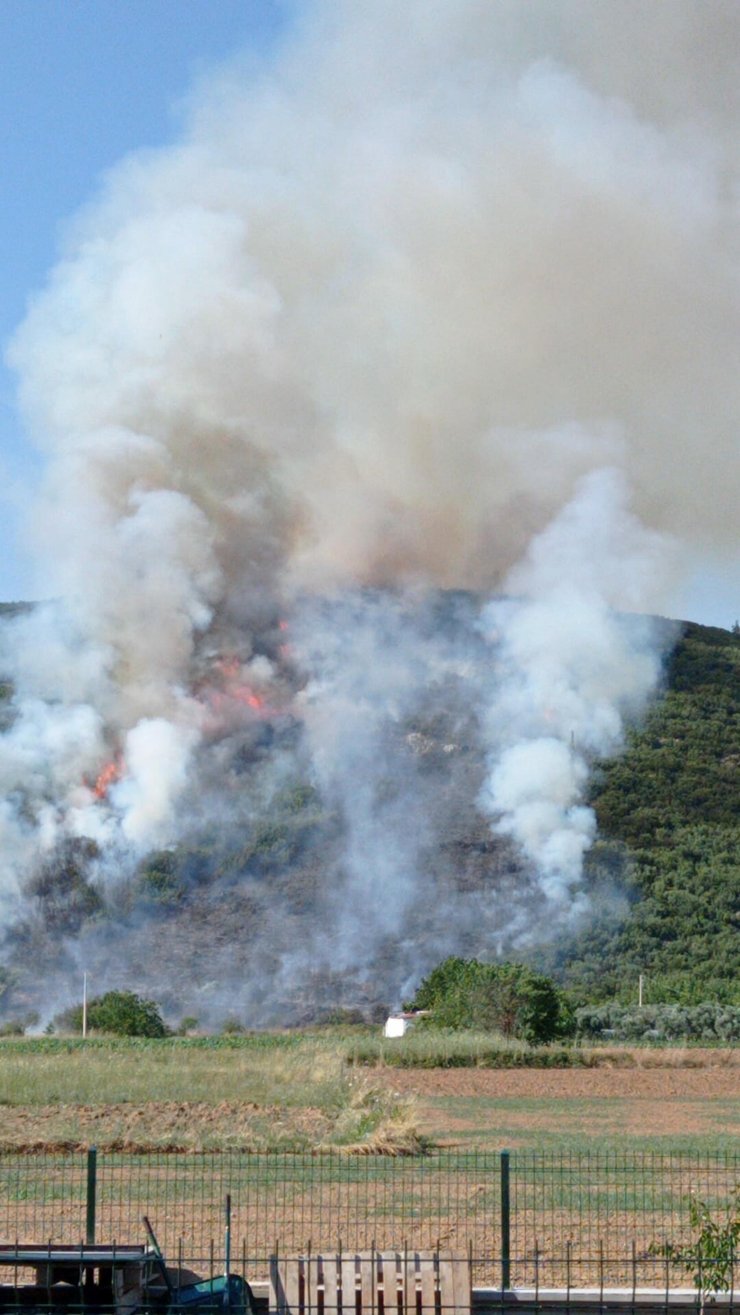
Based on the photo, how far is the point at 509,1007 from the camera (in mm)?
49094

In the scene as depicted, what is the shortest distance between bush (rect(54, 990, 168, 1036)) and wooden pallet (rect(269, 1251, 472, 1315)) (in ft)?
156

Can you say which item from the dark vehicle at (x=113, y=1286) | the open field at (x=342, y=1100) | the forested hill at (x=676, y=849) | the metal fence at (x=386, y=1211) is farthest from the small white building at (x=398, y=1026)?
the dark vehicle at (x=113, y=1286)

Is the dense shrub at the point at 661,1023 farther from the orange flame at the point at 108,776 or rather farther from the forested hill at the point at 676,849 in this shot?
the orange flame at the point at 108,776

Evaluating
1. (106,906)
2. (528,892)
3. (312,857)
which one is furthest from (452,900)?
(106,906)


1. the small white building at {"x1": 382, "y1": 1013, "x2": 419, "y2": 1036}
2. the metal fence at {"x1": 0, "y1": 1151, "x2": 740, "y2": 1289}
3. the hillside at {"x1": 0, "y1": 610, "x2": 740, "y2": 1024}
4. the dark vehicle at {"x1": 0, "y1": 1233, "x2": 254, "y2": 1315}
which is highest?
the hillside at {"x1": 0, "y1": 610, "x2": 740, "y2": 1024}

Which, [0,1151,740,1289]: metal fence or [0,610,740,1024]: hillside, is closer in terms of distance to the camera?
[0,1151,740,1289]: metal fence

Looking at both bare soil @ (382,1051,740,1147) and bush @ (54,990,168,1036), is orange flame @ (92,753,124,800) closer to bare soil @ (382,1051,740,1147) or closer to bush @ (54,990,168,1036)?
bush @ (54,990,168,1036)

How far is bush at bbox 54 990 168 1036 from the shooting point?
5669 cm

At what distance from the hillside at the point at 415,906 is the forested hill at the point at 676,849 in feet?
0.45

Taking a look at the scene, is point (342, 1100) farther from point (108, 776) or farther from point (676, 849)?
point (108, 776)

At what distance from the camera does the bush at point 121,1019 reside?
2232 inches

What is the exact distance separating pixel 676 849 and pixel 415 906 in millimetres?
16182

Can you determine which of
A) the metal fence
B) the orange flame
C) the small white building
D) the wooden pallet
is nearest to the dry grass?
the metal fence

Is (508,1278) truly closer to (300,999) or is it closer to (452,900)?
(300,999)
